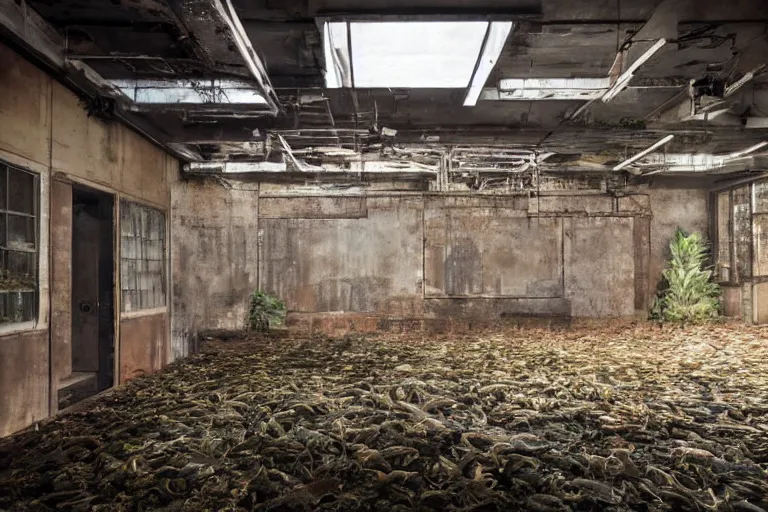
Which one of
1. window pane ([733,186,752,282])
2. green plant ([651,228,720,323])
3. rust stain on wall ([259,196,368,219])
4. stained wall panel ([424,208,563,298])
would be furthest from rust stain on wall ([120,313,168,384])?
window pane ([733,186,752,282])

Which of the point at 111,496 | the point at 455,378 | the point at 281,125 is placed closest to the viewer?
the point at 111,496

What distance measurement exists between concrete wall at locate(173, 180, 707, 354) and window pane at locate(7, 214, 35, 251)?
5.39 m

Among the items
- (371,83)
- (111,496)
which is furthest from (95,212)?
(111,496)

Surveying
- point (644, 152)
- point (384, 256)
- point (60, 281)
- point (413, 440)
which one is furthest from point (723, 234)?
point (60, 281)

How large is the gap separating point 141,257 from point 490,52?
261 inches

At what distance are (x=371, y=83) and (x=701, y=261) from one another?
9.69m

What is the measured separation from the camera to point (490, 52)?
14.3ft

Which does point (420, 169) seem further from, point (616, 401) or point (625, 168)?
point (616, 401)

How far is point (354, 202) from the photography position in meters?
11.0

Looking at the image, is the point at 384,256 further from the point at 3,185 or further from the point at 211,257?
the point at 3,185

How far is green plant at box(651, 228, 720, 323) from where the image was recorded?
10516 millimetres

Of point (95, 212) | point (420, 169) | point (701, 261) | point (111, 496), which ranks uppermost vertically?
point (420, 169)

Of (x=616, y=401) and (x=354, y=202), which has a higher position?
(x=354, y=202)

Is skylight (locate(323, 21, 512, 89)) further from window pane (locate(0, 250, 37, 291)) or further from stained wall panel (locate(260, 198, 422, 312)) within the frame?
stained wall panel (locate(260, 198, 422, 312))
